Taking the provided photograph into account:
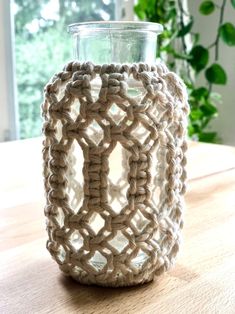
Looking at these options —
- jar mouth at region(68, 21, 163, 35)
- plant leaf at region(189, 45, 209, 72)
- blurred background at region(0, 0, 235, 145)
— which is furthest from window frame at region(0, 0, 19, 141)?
jar mouth at region(68, 21, 163, 35)

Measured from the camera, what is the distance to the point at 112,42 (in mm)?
350

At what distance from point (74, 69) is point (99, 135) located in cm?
5

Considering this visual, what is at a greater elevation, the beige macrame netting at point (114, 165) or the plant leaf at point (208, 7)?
the plant leaf at point (208, 7)

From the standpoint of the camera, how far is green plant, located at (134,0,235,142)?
5.49ft

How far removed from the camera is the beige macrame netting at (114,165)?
32 centimetres

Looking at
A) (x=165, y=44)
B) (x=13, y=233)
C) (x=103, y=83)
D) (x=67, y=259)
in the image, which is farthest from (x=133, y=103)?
(x=165, y=44)

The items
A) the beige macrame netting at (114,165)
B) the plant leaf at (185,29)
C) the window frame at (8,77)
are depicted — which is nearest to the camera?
the beige macrame netting at (114,165)

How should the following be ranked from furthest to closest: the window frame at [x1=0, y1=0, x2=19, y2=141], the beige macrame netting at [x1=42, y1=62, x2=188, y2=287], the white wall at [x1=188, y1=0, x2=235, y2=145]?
the white wall at [x1=188, y1=0, x2=235, y2=145]
the window frame at [x1=0, y1=0, x2=19, y2=141]
the beige macrame netting at [x1=42, y1=62, x2=188, y2=287]

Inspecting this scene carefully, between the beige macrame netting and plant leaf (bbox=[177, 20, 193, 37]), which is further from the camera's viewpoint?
plant leaf (bbox=[177, 20, 193, 37])

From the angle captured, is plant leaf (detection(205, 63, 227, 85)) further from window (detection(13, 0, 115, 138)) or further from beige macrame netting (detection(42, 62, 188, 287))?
beige macrame netting (detection(42, 62, 188, 287))

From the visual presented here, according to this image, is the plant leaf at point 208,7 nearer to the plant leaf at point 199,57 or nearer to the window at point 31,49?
the plant leaf at point 199,57

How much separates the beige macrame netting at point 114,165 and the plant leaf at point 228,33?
53.7 inches

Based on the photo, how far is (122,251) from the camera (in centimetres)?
34

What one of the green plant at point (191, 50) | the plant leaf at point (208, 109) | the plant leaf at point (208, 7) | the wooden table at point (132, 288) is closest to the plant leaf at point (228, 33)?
the green plant at point (191, 50)
